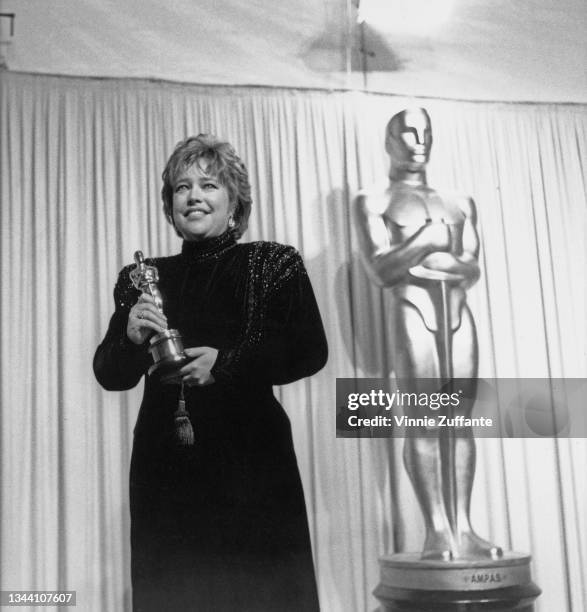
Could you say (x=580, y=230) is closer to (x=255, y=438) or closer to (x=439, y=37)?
(x=439, y=37)

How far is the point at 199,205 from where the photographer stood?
2.97m

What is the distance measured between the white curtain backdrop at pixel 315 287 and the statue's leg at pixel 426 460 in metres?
0.08

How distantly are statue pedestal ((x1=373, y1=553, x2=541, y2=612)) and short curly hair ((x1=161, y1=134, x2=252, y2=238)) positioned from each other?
3.95ft

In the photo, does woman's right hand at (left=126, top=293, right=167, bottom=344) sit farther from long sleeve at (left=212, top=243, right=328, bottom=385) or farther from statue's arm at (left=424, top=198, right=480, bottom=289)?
statue's arm at (left=424, top=198, right=480, bottom=289)

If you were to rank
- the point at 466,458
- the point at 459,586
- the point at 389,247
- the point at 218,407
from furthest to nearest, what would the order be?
the point at 389,247 → the point at 466,458 → the point at 218,407 → the point at 459,586

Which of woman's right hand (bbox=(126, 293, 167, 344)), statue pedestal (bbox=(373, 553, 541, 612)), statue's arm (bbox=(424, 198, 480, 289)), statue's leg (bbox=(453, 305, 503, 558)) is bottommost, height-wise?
statue pedestal (bbox=(373, 553, 541, 612))

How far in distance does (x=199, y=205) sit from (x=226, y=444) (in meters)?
0.77

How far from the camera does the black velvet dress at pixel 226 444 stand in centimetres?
275

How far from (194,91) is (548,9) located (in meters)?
1.29

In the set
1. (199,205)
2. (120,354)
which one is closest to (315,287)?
(199,205)

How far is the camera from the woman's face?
297 cm

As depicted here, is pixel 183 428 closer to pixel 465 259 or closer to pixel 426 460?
pixel 426 460

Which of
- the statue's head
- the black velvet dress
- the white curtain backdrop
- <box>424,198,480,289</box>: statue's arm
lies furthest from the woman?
the statue's head

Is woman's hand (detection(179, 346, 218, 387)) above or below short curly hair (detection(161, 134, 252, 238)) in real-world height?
below
